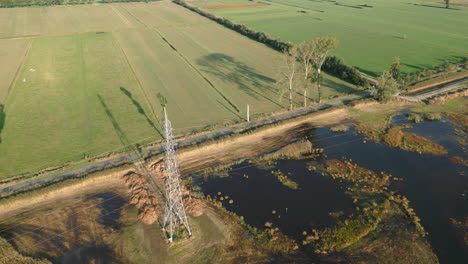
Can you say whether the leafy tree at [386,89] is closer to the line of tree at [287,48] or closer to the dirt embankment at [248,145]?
the line of tree at [287,48]

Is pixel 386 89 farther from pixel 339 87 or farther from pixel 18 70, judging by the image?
pixel 18 70

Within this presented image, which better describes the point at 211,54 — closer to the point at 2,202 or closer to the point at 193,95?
the point at 193,95

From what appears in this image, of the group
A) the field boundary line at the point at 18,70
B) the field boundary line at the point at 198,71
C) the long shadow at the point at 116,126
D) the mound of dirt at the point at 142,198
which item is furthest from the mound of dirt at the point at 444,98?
the field boundary line at the point at 18,70

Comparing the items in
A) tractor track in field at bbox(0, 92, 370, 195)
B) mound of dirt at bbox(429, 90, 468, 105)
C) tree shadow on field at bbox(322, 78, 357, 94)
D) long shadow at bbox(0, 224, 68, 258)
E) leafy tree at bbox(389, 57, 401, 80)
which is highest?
leafy tree at bbox(389, 57, 401, 80)

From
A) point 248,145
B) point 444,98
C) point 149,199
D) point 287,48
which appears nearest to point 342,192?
point 248,145

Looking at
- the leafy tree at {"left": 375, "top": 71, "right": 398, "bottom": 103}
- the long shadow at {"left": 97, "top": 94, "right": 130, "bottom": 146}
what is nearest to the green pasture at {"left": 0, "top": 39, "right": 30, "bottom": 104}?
the long shadow at {"left": 97, "top": 94, "right": 130, "bottom": 146}

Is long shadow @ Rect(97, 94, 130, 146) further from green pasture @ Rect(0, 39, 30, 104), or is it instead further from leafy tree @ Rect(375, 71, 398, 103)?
leafy tree @ Rect(375, 71, 398, 103)
